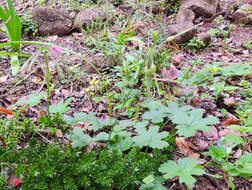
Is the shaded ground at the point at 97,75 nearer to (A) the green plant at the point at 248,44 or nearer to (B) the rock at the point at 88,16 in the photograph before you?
(A) the green plant at the point at 248,44

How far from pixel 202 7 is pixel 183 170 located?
3.27m

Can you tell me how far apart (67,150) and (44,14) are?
2.68 m

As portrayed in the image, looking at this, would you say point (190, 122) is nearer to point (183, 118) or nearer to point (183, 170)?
point (183, 118)

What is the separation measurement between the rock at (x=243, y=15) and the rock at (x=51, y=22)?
8.24 feet

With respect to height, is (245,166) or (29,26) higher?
(29,26)

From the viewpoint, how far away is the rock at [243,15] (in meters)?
3.51

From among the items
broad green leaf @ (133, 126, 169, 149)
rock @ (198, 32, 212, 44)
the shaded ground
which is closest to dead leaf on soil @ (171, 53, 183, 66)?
the shaded ground

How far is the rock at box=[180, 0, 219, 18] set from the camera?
12.4 ft

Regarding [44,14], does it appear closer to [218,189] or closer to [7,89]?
[7,89]

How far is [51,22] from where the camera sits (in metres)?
3.29

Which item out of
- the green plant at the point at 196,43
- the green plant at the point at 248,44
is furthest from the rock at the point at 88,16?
the green plant at the point at 248,44

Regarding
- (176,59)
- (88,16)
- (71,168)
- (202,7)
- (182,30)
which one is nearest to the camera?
(71,168)

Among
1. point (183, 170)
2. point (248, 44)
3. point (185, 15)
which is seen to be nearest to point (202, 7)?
point (185, 15)

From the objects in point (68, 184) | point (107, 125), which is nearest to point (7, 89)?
point (107, 125)
